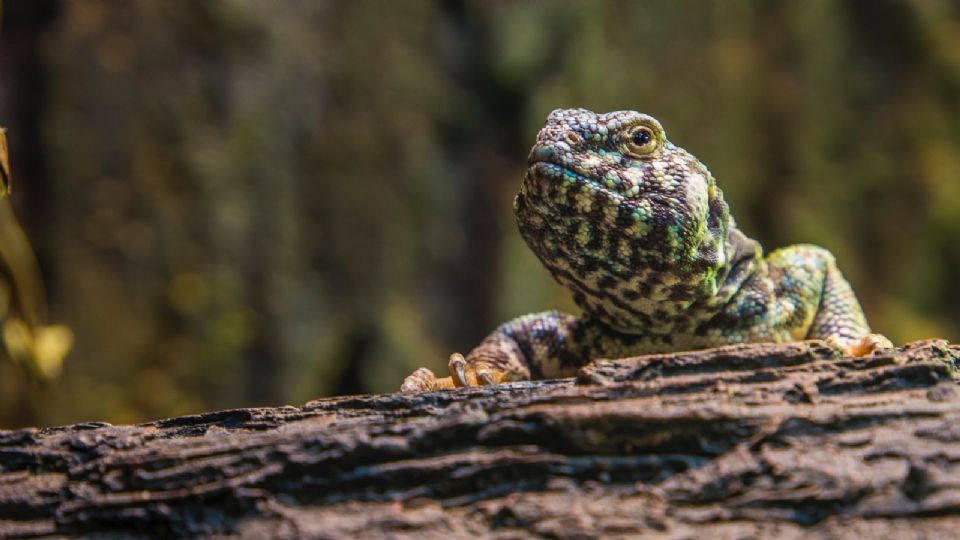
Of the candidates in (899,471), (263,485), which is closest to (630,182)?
(899,471)

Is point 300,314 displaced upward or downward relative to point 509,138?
downward

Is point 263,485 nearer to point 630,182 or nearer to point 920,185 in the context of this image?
point 630,182

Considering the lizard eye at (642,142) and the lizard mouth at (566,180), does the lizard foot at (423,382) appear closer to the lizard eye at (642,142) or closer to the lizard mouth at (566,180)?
the lizard mouth at (566,180)

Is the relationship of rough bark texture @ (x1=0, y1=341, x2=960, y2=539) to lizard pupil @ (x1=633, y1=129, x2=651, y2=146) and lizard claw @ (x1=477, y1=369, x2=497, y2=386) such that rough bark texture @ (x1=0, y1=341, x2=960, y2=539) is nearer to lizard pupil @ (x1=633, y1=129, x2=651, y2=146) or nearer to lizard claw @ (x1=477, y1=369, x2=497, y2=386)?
lizard claw @ (x1=477, y1=369, x2=497, y2=386)

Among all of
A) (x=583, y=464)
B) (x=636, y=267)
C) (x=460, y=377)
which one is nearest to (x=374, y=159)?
(x=460, y=377)

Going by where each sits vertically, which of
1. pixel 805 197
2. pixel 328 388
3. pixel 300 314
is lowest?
pixel 328 388

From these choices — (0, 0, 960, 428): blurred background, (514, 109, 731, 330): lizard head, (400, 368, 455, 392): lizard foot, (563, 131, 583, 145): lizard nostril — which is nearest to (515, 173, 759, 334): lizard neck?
(514, 109, 731, 330): lizard head
